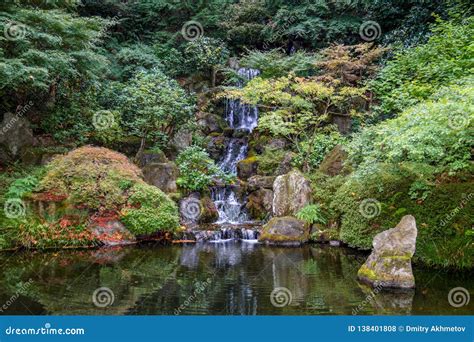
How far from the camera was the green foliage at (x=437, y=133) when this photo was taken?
8.39m

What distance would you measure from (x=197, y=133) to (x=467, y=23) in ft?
40.7

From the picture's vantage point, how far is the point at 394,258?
789cm

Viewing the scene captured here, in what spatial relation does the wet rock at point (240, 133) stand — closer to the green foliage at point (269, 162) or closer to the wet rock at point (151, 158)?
the green foliage at point (269, 162)

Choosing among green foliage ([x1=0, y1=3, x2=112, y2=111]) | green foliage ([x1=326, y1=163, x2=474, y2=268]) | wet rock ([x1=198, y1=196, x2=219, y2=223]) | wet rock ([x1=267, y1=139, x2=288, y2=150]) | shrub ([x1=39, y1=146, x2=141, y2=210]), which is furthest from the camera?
wet rock ([x1=267, y1=139, x2=288, y2=150])

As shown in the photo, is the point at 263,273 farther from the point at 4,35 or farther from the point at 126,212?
the point at 4,35

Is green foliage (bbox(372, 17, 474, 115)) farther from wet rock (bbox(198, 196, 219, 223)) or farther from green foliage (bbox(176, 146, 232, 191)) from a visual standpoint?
wet rock (bbox(198, 196, 219, 223))

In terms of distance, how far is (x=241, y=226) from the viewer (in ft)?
45.6

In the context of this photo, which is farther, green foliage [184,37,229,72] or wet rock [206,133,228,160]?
green foliage [184,37,229,72]
